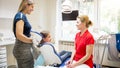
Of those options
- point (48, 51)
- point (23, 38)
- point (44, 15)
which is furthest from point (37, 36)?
point (44, 15)

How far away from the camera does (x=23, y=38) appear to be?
6.16 ft

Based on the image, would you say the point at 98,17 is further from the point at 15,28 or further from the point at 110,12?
the point at 15,28

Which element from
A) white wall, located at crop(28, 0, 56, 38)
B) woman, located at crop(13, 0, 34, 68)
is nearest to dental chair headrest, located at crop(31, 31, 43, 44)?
woman, located at crop(13, 0, 34, 68)

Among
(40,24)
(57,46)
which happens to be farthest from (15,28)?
(40,24)

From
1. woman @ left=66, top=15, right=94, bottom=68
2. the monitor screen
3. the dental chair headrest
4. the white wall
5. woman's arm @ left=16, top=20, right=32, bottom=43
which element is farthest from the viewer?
the white wall

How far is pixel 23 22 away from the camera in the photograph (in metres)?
1.91

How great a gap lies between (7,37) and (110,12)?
2174mm

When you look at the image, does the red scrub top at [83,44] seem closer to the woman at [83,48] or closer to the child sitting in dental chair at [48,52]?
the woman at [83,48]

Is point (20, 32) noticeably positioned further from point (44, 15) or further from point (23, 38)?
point (44, 15)

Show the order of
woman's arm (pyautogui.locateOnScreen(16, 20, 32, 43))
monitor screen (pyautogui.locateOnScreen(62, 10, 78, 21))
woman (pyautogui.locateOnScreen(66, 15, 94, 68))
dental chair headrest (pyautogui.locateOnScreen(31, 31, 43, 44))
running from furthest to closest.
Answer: monitor screen (pyautogui.locateOnScreen(62, 10, 78, 21)) < dental chair headrest (pyautogui.locateOnScreen(31, 31, 43, 44)) < woman (pyautogui.locateOnScreen(66, 15, 94, 68)) < woman's arm (pyautogui.locateOnScreen(16, 20, 32, 43))

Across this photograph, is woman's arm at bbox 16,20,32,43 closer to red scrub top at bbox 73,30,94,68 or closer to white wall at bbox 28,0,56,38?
red scrub top at bbox 73,30,94,68

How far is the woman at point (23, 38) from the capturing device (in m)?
1.88

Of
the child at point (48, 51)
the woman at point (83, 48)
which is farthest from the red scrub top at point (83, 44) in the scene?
the child at point (48, 51)

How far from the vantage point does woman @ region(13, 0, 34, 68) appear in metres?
1.88
